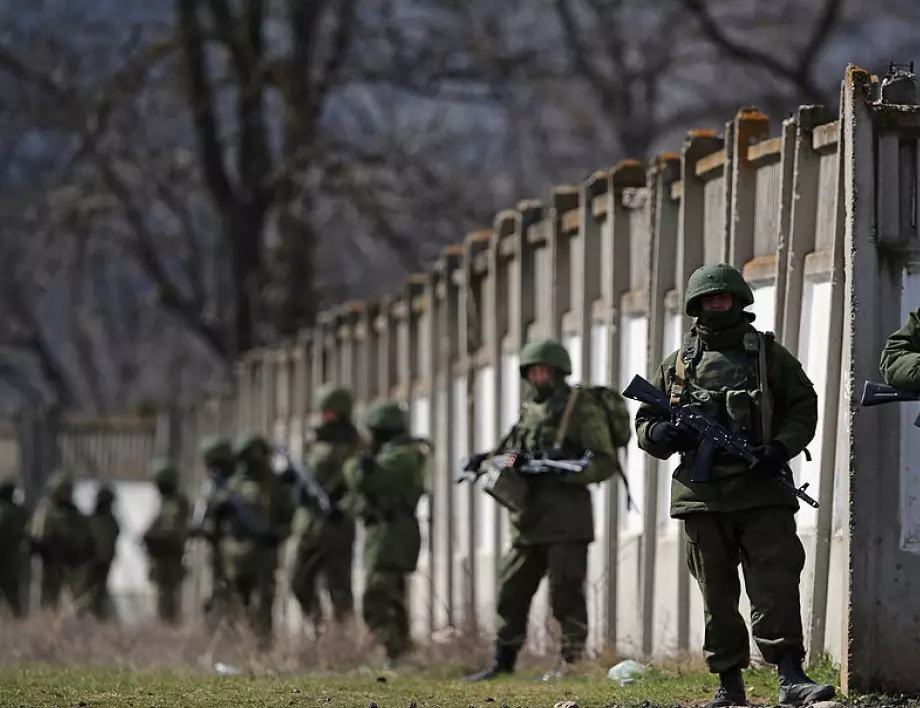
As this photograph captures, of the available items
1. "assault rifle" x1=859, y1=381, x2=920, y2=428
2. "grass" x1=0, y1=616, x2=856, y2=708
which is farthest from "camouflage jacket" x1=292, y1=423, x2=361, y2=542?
"assault rifle" x1=859, y1=381, x2=920, y2=428

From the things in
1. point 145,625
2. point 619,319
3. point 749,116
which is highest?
point 749,116

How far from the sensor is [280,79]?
3256 centimetres

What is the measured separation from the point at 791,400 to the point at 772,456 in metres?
0.30

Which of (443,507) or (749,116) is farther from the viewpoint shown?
(443,507)

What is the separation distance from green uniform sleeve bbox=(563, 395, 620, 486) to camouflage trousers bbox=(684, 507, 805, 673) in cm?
237

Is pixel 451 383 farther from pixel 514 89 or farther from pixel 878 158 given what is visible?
pixel 514 89

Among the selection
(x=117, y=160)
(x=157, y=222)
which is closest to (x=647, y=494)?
(x=117, y=160)

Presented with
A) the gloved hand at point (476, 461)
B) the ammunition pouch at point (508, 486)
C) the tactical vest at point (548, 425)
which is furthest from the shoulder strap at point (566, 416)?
the gloved hand at point (476, 461)

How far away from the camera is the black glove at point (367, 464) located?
15586 mm

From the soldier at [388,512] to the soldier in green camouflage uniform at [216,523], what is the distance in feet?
13.5

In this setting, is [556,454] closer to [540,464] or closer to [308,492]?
[540,464]

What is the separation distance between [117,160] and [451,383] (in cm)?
1807

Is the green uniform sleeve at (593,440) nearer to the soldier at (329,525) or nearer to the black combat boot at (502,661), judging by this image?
the black combat boot at (502,661)

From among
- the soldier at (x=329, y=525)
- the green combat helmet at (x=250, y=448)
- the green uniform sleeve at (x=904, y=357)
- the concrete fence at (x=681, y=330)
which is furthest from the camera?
the green combat helmet at (x=250, y=448)
